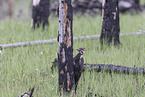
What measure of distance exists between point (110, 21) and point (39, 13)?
3477mm

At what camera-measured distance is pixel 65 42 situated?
3770 millimetres

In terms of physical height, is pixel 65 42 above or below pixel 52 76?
above

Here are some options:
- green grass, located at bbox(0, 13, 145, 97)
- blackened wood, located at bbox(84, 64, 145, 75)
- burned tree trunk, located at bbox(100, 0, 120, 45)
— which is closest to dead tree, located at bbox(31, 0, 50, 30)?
green grass, located at bbox(0, 13, 145, 97)

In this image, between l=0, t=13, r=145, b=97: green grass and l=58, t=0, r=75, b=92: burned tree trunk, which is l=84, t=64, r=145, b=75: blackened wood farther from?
l=58, t=0, r=75, b=92: burned tree trunk

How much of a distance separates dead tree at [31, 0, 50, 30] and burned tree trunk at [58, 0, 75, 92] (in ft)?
17.8

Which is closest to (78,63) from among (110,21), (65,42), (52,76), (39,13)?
(65,42)

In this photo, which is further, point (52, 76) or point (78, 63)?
point (52, 76)

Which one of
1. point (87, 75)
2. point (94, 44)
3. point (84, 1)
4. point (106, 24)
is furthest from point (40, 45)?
point (84, 1)

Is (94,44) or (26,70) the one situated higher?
(94,44)

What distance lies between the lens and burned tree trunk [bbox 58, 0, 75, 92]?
3.77 metres

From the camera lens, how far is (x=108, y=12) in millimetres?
6883

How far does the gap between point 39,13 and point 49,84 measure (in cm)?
544

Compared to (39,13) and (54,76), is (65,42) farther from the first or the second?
(39,13)

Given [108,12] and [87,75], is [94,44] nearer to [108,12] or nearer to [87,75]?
[108,12]
